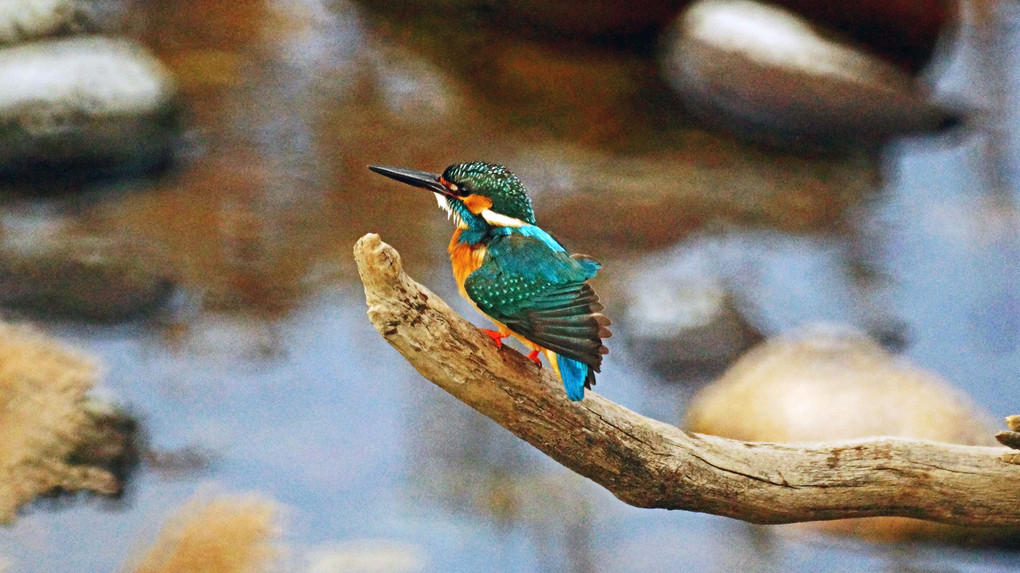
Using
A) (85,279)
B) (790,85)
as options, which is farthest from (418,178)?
(790,85)

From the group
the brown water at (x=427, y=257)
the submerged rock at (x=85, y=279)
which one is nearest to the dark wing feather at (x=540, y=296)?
the brown water at (x=427, y=257)

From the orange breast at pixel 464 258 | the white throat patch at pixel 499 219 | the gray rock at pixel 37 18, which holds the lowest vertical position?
the orange breast at pixel 464 258

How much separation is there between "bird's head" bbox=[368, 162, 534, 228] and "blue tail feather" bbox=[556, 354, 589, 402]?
28 cm

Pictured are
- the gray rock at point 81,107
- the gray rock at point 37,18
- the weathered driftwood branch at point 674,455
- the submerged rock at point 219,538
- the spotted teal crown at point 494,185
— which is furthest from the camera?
the gray rock at point 37,18

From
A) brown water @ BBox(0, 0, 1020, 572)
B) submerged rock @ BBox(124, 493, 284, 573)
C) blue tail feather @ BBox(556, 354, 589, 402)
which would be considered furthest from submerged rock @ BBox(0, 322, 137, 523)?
blue tail feather @ BBox(556, 354, 589, 402)

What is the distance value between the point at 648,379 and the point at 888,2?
3.14 meters

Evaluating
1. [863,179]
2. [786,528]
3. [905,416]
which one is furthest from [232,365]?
[863,179]

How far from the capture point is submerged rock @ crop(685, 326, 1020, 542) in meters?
3.70

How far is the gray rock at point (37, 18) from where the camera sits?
5.89m

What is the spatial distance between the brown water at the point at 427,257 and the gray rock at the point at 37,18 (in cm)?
64

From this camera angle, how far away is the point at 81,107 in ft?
18.0

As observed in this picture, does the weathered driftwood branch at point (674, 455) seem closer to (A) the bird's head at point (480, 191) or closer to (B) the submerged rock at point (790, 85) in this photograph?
(A) the bird's head at point (480, 191)

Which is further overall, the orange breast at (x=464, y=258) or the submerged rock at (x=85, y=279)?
the submerged rock at (x=85, y=279)

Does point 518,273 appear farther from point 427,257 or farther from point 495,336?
point 427,257
